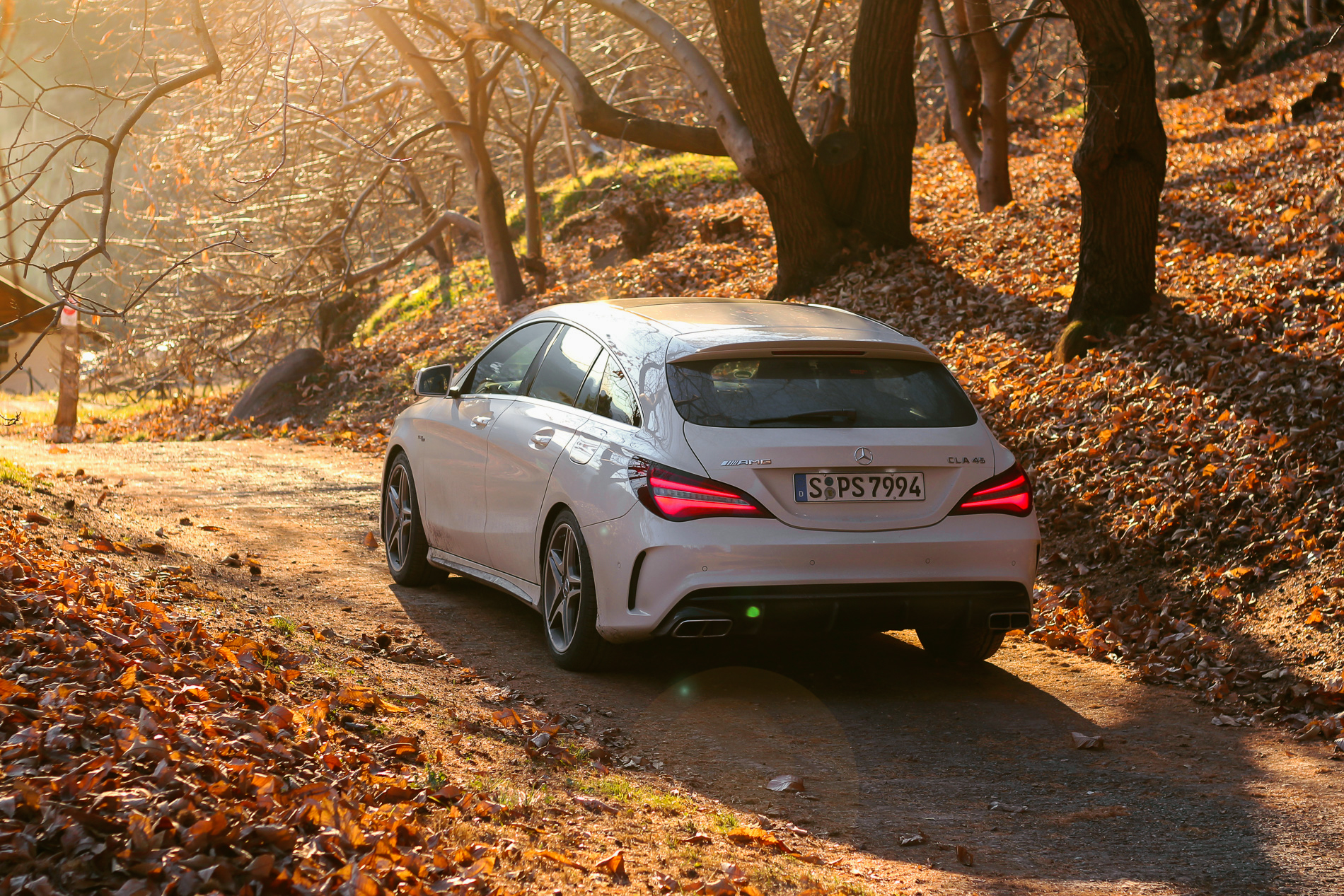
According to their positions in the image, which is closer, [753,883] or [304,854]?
[304,854]

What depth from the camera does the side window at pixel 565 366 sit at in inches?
254

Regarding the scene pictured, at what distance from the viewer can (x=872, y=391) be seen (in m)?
5.79

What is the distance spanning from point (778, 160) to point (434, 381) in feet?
22.8

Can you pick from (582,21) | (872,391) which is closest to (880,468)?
(872,391)

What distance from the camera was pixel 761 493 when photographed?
538 centimetres

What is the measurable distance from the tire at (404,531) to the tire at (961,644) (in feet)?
10.4

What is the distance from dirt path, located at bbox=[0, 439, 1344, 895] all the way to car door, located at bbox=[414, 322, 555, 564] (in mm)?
478

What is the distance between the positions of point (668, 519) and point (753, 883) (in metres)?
1.91

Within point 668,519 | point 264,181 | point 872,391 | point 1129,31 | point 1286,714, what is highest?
point 1129,31

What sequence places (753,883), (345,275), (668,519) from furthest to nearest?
(345,275) → (668,519) → (753,883)

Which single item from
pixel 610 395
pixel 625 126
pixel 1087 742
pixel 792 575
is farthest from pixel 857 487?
pixel 625 126

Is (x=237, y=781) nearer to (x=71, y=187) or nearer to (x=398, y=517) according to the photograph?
(x=398, y=517)

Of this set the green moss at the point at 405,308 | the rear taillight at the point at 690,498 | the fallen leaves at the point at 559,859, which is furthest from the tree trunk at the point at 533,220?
the fallen leaves at the point at 559,859

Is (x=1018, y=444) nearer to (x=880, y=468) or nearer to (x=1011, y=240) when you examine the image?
(x=880, y=468)
